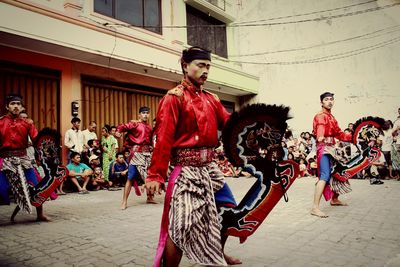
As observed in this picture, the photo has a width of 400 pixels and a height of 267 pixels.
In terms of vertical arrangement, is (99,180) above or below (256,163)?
below

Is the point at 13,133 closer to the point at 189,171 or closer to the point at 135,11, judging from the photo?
the point at 189,171

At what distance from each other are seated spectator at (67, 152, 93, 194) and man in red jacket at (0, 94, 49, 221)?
387 centimetres

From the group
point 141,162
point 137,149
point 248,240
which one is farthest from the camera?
point 137,149

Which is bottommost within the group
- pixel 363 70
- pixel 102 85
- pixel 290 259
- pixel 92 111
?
pixel 290 259

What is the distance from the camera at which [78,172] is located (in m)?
9.03

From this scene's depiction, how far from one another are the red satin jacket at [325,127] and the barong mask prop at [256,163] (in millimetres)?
2802

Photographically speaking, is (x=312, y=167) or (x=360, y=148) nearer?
(x=360, y=148)

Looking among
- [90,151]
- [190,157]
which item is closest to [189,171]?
[190,157]

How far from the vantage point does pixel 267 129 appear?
2488mm

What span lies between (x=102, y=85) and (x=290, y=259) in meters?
9.25

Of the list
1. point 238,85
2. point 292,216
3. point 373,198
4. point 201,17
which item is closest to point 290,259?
point 292,216

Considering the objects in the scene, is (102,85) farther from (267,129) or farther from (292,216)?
(267,129)

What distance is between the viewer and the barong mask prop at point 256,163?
249cm

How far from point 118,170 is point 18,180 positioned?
5.19 m
